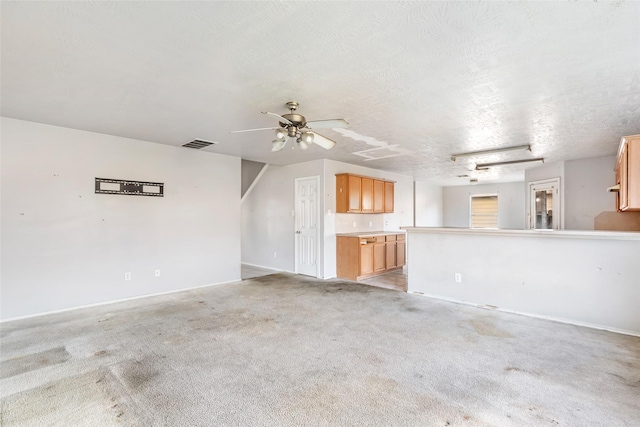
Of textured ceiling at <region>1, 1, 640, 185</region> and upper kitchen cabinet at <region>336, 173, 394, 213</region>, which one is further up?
textured ceiling at <region>1, 1, 640, 185</region>

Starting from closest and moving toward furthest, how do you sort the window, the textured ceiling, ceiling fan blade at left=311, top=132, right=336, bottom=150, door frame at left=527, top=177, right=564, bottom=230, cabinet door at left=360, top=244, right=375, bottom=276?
the textured ceiling → ceiling fan blade at left=311, top=132, right=336, bottom=150 → cabinet door at left=360, top=244, right=375, bottom=276 → door frame at left=527, top=177, right=564, bottom=230 → the window

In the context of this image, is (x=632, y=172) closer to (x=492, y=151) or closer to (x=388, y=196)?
(x=492, y=151)

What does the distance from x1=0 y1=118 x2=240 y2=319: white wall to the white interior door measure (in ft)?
4.81

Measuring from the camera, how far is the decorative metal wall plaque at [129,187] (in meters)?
4.50

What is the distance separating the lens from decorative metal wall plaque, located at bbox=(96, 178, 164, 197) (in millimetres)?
4504

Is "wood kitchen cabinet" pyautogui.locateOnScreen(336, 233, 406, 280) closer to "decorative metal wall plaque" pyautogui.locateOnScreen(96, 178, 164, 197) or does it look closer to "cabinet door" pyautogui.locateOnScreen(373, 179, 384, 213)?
"cabinet door" pyautogui.locateOnScreen(373, 179, 384, 213)

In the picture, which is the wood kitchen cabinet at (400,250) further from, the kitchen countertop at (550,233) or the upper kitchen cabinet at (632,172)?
the upper kitchen cabinet at (632,172)

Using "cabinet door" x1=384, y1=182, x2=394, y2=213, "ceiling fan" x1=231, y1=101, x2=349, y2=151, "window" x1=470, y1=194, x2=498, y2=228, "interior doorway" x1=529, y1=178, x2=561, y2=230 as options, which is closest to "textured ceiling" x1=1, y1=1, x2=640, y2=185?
"ceiling fan" x1=231, y1=101, x2=349, y2=151

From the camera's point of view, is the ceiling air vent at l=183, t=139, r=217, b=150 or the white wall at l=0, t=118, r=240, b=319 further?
the ceiling air vent at l=183, t=139, r=217, b=150

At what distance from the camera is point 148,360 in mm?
2729

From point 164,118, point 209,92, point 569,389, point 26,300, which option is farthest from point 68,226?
point 569,389

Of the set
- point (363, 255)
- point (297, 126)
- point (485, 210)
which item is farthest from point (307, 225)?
point (485, 210)

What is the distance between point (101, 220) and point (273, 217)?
3.57 meters

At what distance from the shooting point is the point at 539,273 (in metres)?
4.01
